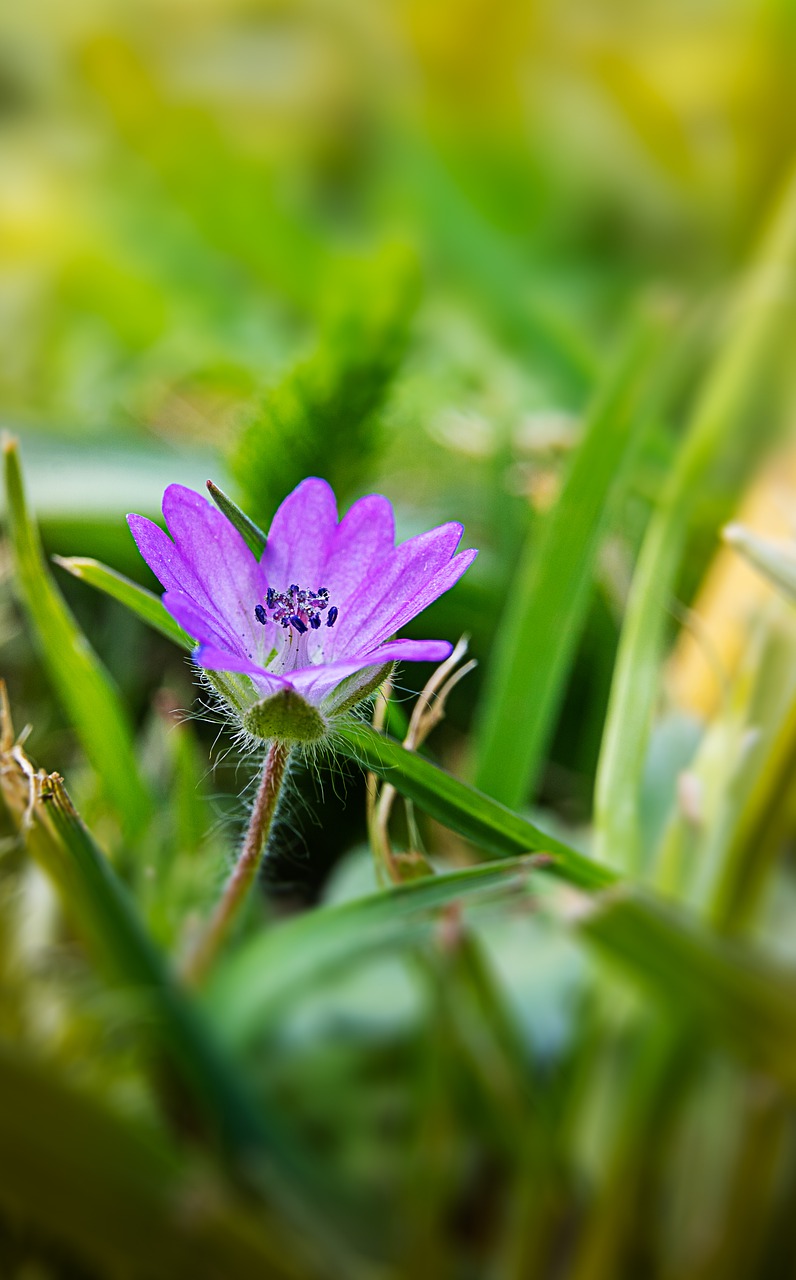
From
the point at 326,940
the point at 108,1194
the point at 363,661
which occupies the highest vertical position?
the point at 363,661

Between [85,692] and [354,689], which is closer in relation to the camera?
[354,689]

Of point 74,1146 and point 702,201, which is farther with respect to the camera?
point 702,201

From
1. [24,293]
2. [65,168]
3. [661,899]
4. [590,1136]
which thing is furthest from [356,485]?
[65,168]

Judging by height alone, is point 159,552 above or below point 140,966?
above

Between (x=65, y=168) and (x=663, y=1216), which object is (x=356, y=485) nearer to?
(x=663, y=1216)

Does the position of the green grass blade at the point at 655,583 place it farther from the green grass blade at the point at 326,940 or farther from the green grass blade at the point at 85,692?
the green grass blade at the point at 85,692

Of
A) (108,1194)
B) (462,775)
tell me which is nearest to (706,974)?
(462,775)

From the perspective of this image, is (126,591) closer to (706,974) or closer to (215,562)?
(215,562)
